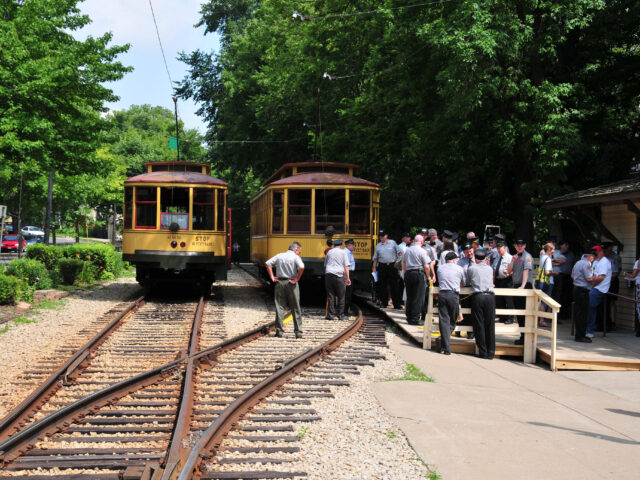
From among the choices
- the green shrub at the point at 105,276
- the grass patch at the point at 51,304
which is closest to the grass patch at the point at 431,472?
the grass patch at the point at 51,304

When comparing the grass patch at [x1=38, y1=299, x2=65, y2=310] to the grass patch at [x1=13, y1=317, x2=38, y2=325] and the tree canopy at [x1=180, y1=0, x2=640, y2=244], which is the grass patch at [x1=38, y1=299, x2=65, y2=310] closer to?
the grass patch at [x1=13, y1=317, x2=38, y2=325]

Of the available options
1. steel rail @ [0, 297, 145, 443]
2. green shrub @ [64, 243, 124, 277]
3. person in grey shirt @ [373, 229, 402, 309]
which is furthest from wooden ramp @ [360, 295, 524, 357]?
green shrub @ [64, 243, 124, 277]

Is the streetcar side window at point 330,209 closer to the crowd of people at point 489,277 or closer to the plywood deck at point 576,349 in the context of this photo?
the crowd of people at point 489,277

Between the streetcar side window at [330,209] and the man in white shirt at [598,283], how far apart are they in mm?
6503

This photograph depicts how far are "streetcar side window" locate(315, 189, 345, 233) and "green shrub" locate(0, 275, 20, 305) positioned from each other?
22.8 ft

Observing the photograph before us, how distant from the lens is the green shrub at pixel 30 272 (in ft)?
55.8

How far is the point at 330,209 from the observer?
1708 cm

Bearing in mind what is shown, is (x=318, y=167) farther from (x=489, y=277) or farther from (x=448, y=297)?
(x=489, y=277)

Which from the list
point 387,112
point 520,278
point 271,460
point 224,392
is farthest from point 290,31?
point 271,460

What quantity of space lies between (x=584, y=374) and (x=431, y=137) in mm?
11105

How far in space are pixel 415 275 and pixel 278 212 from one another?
5.06m

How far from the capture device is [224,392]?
301 inches

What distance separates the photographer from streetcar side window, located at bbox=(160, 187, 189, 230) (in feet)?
57.6

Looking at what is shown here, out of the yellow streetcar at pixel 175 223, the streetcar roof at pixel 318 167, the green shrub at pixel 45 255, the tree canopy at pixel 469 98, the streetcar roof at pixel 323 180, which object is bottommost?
the green shrub at pixel 45 255
